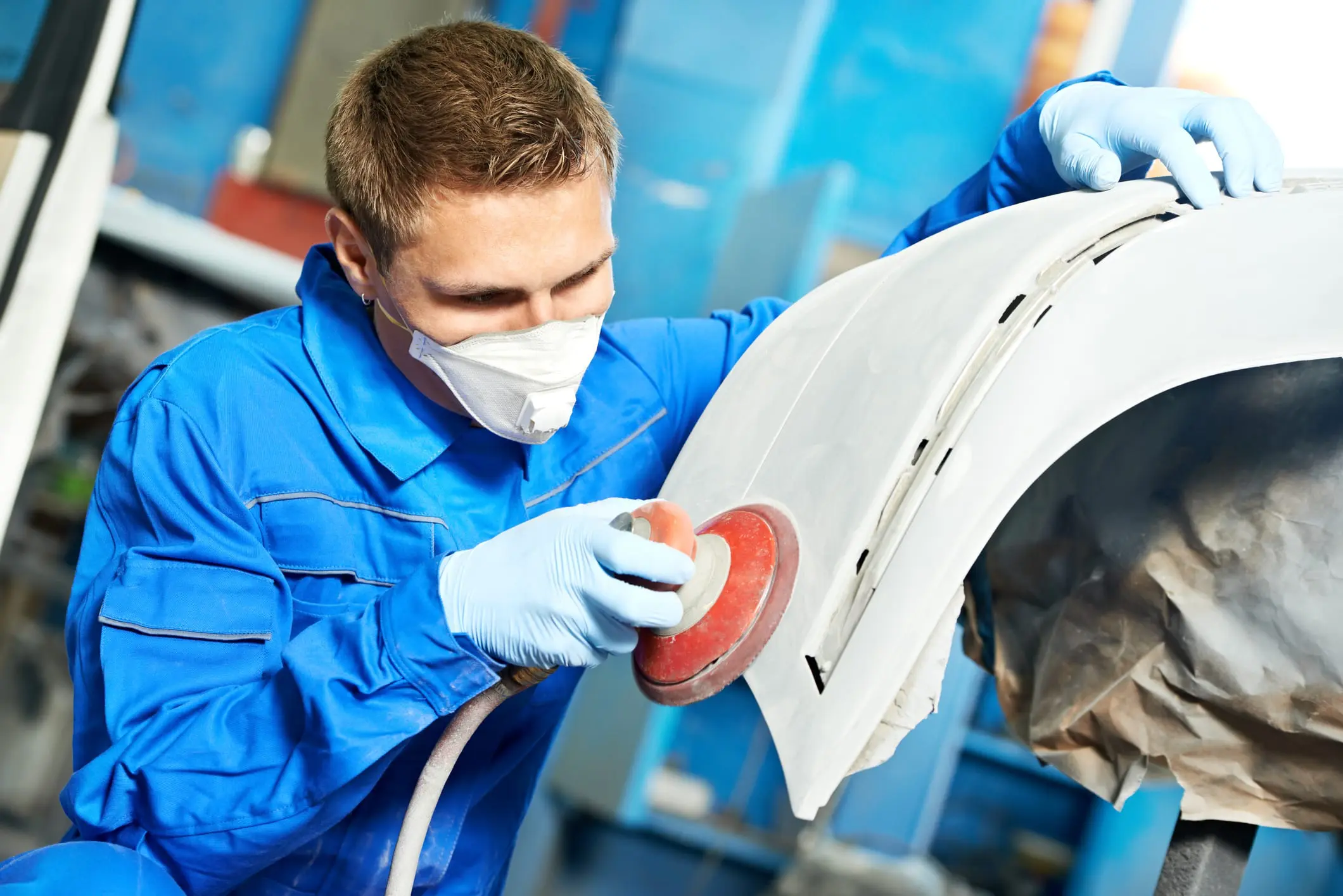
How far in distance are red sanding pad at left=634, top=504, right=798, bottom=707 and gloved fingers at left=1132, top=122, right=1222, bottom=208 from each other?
0.42 meters

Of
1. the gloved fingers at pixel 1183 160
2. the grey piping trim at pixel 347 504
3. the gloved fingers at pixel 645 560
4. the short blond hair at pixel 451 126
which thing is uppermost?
the gloved fingers at pixel 1183 160

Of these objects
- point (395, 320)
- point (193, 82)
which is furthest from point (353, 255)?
point (193, 82)

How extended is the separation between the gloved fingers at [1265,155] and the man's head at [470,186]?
0.57 meters

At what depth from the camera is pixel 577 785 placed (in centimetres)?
277

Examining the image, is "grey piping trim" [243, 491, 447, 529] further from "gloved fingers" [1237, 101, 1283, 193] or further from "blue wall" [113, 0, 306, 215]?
"blue wall" [113, 0, 306, 215]

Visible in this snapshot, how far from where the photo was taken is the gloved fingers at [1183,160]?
0.86 meters

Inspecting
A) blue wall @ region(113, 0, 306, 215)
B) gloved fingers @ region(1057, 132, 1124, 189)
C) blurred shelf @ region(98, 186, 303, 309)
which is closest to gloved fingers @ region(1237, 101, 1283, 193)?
gloved fingers @ region(1057, 132, 1124, 189)

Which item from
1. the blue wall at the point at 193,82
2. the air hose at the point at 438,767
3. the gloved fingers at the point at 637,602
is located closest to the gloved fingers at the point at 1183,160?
the gloved fingers at the point at 637,602

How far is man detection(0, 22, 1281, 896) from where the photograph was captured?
887mm

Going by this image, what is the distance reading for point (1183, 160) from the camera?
2.96 ft

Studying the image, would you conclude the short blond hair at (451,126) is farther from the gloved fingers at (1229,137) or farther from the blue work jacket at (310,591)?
the gloved fingers at (1229,137)

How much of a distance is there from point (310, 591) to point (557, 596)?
34 cm

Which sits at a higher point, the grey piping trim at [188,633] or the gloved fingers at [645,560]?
the gloved fingers at [645,560]

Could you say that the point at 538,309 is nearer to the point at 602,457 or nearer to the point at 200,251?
the point at 602,457
